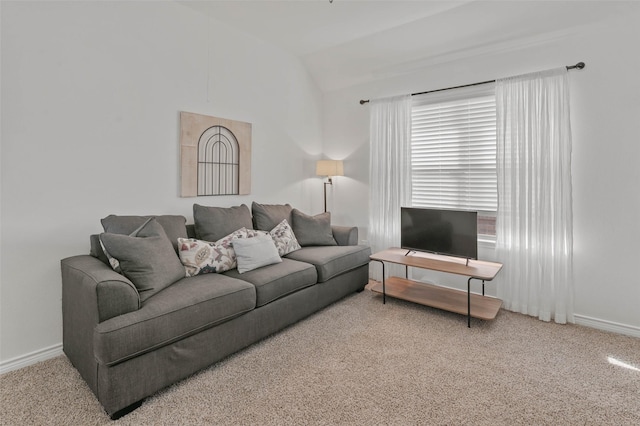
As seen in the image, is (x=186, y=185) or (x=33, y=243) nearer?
(x=33, y=243)

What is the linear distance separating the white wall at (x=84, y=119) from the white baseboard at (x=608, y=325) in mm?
3506

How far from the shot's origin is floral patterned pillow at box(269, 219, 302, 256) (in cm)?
328

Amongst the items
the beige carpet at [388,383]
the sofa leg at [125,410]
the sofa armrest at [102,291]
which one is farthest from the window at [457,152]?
the sofa leg at [125,410]

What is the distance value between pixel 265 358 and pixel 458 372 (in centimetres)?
128

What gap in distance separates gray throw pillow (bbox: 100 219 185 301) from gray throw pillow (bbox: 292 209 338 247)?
159 centimetres

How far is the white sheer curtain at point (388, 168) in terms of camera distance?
152 inches

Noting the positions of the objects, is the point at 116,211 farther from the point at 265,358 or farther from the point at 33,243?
the point at 265,358

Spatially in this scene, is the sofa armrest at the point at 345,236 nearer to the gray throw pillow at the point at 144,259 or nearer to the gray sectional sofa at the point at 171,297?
the gray sectional sofa at the point at 171,297

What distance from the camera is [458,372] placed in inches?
83.0

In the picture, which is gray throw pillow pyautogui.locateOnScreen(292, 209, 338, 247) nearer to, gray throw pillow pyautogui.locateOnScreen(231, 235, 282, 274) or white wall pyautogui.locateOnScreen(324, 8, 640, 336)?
gray throw pillow pyautogui.locateOnScreen(231, 235, 282, 274)

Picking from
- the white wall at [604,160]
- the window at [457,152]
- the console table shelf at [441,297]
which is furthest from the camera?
the window at [457,152]

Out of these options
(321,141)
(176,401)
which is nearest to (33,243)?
(176,401)

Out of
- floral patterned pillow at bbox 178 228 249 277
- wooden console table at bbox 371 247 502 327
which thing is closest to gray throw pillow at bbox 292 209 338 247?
wooden console table at bbox 371 247 502 327

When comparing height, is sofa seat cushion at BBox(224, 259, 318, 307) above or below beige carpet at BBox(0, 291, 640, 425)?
above
